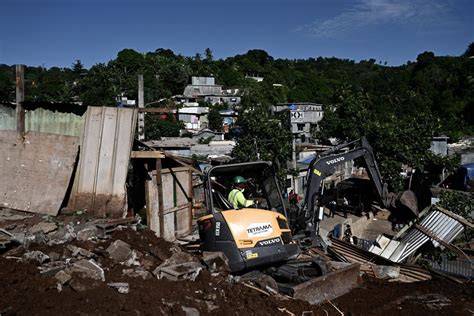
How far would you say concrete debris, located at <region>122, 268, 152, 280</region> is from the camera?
613 cm

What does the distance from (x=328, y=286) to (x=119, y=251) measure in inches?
128

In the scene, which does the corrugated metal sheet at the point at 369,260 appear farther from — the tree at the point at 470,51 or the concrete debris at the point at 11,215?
the tree at the point at 470,51

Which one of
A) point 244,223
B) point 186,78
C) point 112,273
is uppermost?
point 186,78

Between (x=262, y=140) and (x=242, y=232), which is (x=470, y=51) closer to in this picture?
(x=262, y=140)

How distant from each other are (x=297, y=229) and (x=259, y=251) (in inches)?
103

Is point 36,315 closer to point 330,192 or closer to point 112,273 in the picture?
point 112,273

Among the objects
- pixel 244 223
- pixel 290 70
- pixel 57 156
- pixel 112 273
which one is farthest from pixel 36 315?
pixel 290 70

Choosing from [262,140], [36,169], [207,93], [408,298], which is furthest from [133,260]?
[207,93]

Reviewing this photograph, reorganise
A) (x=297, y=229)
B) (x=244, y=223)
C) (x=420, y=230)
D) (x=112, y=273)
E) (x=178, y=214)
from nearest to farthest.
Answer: (x=112, y=273) < (x=244, y=223) < (x=297, y=229) < (x=178, y=214) < (x=420, y=230)

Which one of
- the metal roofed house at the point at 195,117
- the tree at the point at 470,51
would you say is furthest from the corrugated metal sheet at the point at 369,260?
the tree at the point at 470,51

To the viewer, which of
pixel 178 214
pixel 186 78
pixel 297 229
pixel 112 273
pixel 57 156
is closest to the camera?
pixel 112 273

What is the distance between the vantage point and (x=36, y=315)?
4.36m

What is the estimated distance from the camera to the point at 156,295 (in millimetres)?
5484

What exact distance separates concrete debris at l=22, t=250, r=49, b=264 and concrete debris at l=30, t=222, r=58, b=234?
0.97 meters
